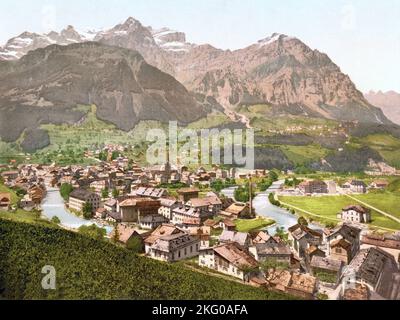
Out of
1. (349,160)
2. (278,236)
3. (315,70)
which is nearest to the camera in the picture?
(278,236)

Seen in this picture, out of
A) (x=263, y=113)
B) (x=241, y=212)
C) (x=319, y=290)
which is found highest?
(x=263, y=113)

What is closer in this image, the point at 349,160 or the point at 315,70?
the point at 349,160

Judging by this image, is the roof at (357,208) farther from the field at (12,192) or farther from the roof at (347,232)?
the field at (12,192)

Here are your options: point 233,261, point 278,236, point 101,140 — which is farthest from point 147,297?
point 101,140

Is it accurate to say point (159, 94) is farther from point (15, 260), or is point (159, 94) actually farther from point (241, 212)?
point (15, 260)

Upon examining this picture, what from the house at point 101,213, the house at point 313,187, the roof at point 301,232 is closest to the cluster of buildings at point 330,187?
the house at point 313,187

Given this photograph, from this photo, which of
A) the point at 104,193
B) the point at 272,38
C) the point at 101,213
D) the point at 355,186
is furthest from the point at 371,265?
the point at 104,193

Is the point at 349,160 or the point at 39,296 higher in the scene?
the point at 349,160
